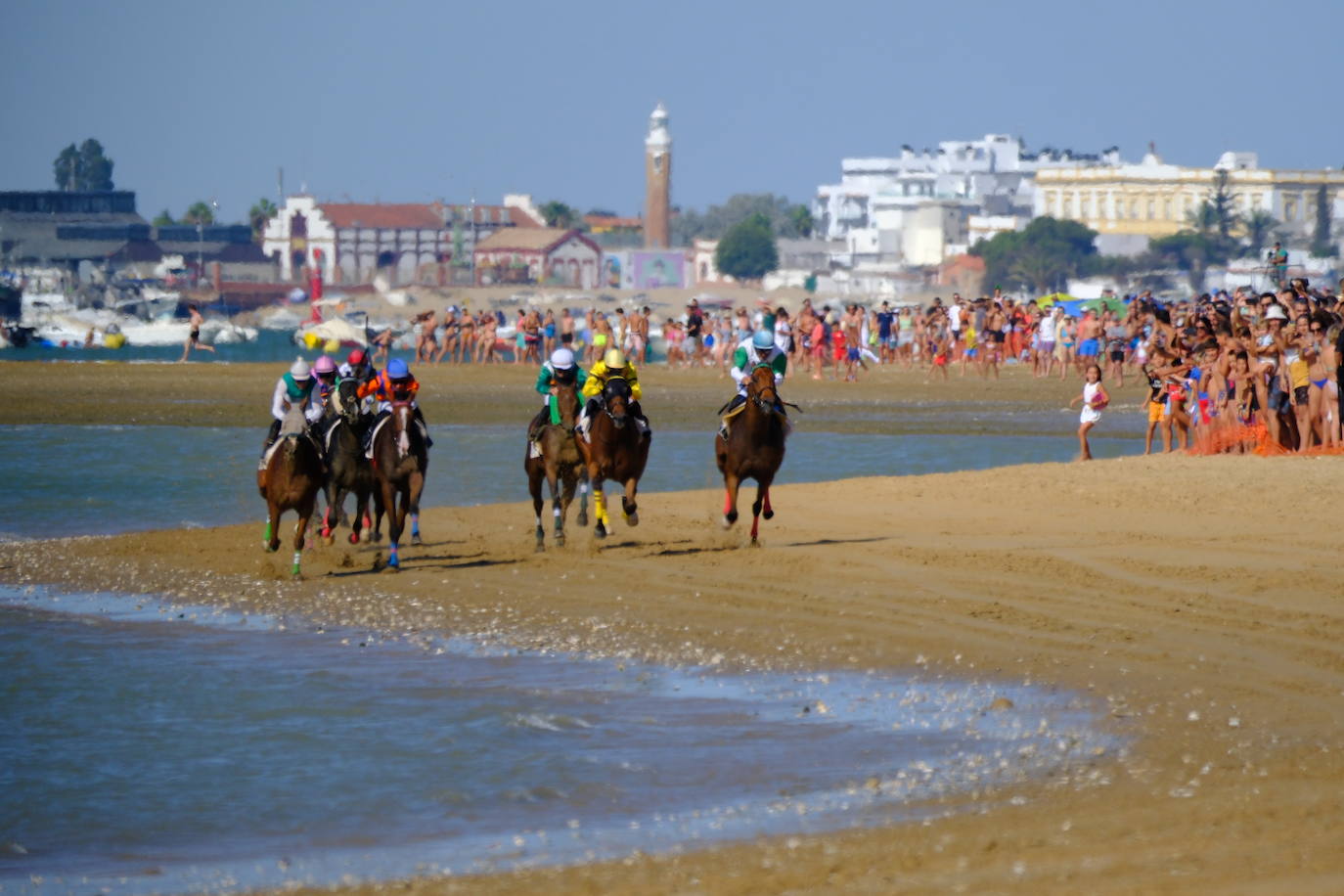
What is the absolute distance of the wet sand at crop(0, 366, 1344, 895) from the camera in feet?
25.9

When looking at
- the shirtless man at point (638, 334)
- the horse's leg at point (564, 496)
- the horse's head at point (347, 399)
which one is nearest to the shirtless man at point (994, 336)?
the shirtless man at point (638, 334)

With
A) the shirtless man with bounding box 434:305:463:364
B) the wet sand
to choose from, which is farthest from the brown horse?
the shirtless man with bounding box 434:305:463:364

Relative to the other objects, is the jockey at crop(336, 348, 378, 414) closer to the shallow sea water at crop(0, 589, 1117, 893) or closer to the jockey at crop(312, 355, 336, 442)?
the jockey at crop(312, 355, 336, 442)

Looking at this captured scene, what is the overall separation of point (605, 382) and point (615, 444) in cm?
54

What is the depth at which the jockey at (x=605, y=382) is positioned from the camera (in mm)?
16781

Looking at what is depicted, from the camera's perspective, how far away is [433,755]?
10477 mm

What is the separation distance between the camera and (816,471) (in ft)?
89.0

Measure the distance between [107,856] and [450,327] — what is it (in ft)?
160

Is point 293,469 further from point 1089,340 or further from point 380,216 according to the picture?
point 380,216

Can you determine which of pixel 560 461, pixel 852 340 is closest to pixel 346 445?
pixel 560 461

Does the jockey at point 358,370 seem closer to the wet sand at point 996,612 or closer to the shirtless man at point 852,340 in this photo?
the wet sand at point 996,612

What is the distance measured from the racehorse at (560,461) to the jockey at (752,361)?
1378mm

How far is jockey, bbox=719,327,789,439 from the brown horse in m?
0.08

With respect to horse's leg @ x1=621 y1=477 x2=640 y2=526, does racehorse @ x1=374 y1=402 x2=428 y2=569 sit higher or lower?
higher
